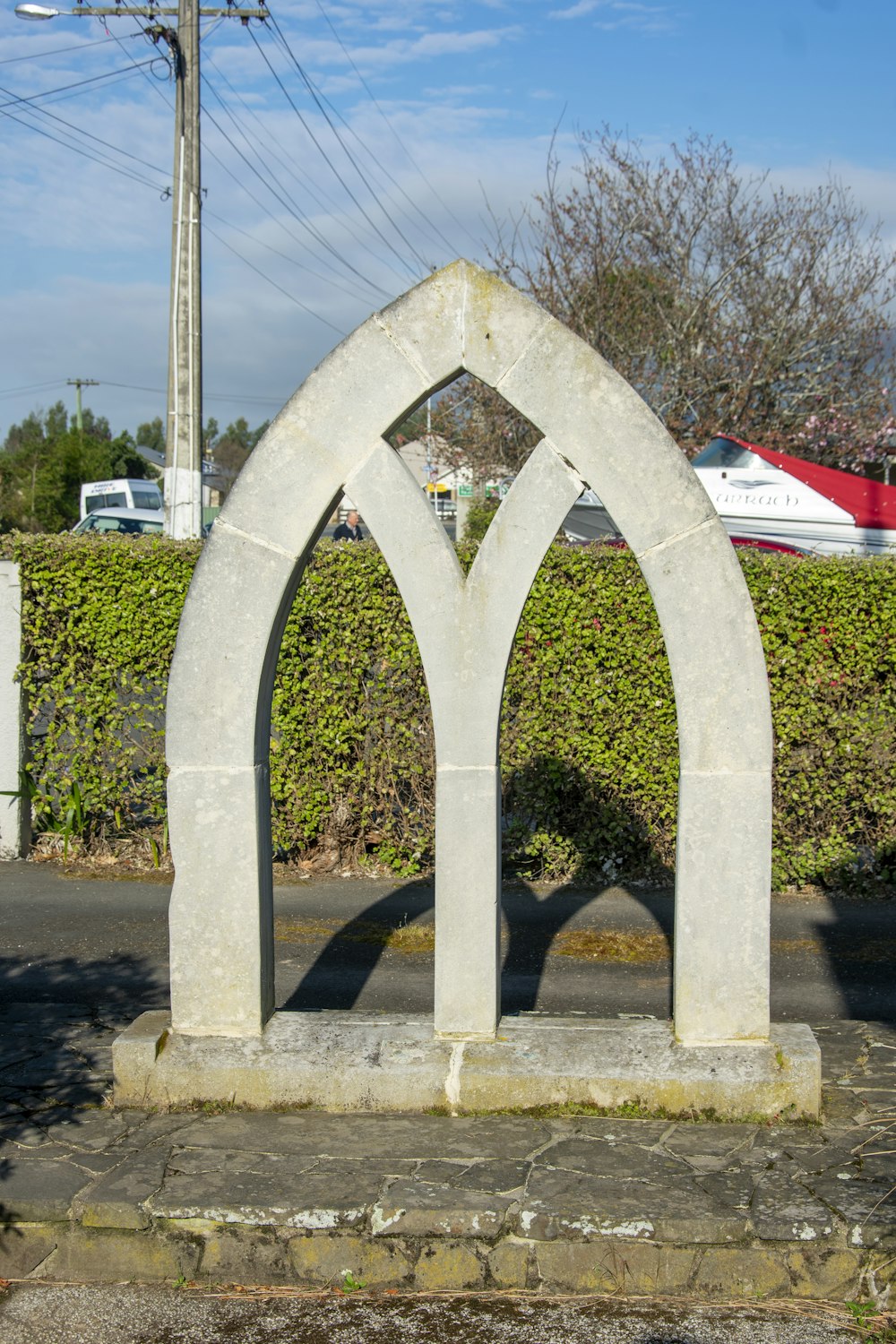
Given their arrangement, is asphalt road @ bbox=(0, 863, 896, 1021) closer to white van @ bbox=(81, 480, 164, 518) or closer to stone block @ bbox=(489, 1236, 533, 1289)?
stone block @ bbox=(489, 1236, 533, 1289)

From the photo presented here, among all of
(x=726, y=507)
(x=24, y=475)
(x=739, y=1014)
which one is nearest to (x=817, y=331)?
(x=726, y=507)

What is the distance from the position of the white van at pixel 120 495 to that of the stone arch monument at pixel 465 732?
30921mm

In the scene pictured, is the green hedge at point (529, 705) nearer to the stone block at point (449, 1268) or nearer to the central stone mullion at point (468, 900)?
the central stone mullion at point (468, 900)

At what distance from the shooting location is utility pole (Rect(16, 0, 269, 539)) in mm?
13688

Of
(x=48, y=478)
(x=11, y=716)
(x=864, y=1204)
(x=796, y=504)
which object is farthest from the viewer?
(x=48, y=478)

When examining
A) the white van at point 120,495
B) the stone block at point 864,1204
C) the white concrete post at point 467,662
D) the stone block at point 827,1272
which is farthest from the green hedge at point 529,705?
the white van at point 120,495

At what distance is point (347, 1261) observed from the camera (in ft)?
12.3

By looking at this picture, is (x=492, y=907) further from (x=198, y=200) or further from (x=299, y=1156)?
(x=198, y=200)

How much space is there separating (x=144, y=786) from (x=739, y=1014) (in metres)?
5.25

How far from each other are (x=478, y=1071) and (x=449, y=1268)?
851 millimetres

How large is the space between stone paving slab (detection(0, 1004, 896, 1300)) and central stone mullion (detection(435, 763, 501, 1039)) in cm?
40

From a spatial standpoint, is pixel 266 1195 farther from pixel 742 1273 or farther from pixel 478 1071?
pixel 742 1273

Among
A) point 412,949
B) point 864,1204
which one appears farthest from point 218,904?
point 412,949

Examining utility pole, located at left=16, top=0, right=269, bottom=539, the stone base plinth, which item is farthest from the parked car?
the stone base plinth
